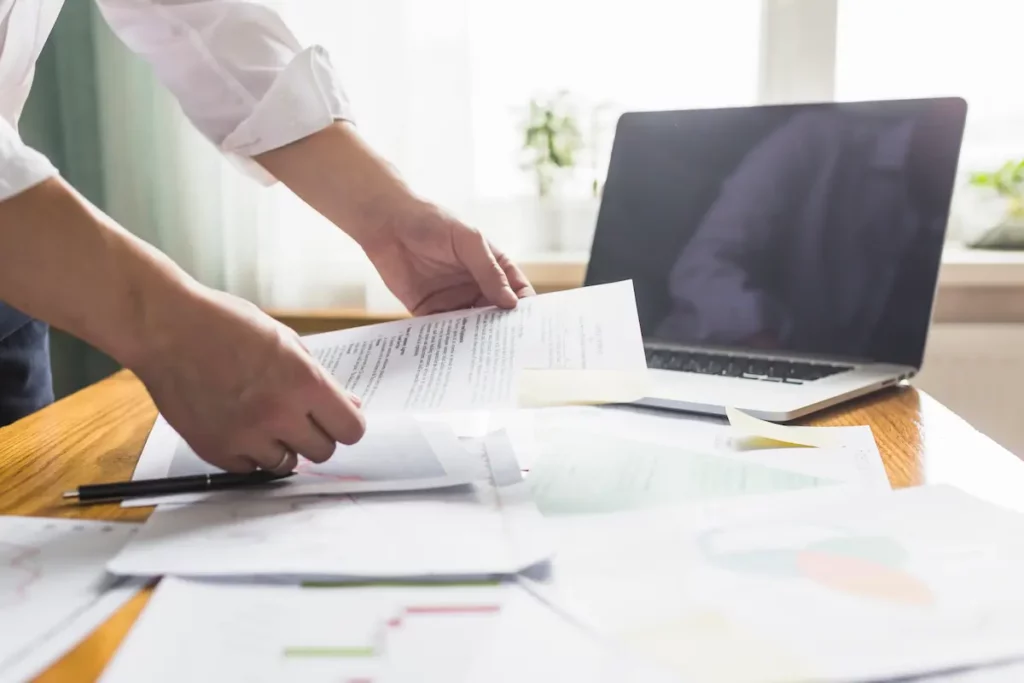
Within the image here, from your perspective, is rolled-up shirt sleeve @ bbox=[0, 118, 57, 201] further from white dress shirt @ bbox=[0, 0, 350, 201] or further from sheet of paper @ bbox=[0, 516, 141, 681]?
white dress shirt @ bbox=[0, 0, 350, 201]

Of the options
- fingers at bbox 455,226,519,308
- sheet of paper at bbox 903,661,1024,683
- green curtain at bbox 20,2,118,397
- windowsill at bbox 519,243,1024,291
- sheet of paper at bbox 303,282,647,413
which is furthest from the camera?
green curtain at bbox 20,2,118,397

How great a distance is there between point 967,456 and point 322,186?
51 centimetres

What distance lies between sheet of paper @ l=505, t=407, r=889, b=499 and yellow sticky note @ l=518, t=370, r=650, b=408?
0.02 meters

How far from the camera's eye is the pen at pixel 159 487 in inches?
18.6

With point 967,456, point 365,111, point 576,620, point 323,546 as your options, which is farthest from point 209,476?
point 365,111

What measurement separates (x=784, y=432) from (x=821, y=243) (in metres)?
0.27

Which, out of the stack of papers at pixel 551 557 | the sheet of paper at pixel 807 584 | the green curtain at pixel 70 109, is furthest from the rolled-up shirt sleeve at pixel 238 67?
the green curtain at pixel 70 109

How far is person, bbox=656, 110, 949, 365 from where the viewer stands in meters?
0.73

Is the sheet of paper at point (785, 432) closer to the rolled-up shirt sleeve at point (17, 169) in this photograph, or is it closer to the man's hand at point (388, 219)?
the man's hand at point (388, 219)

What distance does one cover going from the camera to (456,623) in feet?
1.03

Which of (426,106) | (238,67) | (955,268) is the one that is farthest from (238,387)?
(955,268)

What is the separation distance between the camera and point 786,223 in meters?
0.80

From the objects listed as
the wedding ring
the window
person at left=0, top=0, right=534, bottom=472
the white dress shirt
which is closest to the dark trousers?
person at left=0, top=0, right=534, bottom=472

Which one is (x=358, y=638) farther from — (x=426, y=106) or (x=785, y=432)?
(x=426, y=106)
